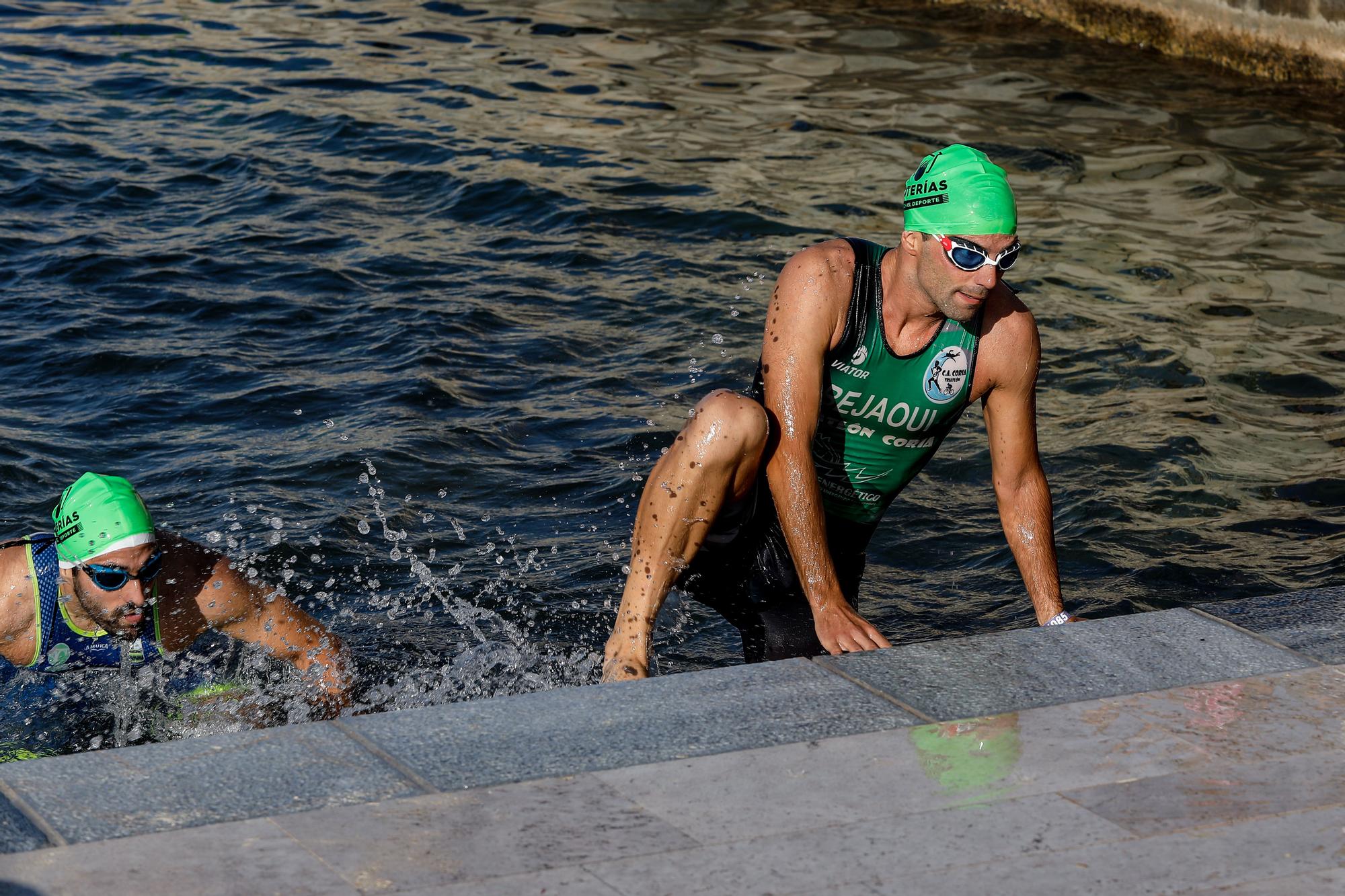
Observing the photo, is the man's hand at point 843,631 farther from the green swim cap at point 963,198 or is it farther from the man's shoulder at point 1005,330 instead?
the green swim cap at point 963,198

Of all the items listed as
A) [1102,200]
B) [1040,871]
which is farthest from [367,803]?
[1102,200]

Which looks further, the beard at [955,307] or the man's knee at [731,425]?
the beard at [955,307]

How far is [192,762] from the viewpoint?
3.78 m

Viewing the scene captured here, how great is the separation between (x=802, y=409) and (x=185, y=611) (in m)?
2.66

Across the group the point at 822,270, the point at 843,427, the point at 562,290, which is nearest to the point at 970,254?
the point at 822,270

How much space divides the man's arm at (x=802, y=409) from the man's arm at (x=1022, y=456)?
0.67 meters

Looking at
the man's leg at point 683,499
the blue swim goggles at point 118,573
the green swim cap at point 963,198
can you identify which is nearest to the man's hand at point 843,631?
the man's leg at point 683,499

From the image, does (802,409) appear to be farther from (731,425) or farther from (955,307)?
(955,307)

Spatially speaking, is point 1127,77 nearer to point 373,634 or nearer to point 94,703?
point 373,634

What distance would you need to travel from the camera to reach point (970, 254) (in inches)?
194

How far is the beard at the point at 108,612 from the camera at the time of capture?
19.3ft

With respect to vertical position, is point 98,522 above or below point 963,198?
below

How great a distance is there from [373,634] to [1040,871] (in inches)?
161

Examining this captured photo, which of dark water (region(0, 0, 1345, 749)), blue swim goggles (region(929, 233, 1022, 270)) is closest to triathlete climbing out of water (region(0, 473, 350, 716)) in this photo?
dark water (region(0, 0, 1345, 749))
